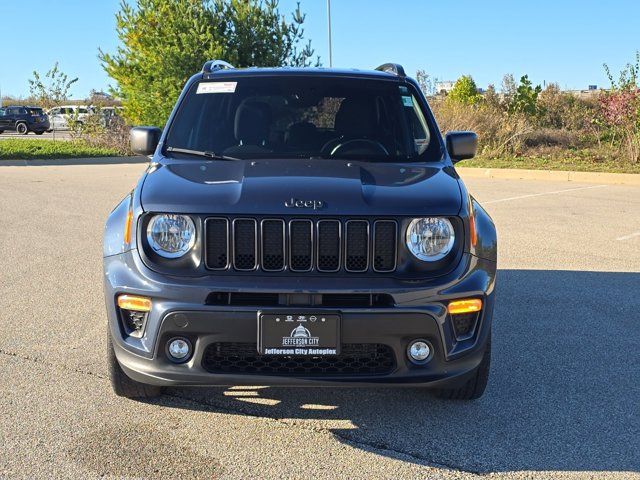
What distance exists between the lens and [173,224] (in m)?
3.61

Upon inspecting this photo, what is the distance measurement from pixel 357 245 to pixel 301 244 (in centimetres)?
25

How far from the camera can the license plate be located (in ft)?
11.3

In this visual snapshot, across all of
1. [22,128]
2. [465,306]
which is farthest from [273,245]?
[22,128]

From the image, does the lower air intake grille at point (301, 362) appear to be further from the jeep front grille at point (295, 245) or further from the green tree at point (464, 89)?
the green tree at point (464, 89)

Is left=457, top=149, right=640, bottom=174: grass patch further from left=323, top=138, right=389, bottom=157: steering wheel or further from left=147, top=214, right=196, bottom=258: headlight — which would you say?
left=147, top=214, right=196, bottom=258: headlight

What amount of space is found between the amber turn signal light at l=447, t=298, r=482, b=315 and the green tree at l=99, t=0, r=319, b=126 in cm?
2097

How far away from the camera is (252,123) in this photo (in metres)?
4.90

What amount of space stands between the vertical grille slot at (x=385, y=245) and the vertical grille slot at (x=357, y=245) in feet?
0.15

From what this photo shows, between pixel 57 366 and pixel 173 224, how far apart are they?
5.36 feet

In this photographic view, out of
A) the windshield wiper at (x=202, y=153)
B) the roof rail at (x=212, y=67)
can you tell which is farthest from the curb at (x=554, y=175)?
the windshield wiper at (x=202, y=153)

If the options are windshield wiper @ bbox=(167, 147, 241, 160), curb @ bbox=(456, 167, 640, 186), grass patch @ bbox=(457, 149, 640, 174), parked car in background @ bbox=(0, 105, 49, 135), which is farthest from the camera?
parked car in background @ bbox=(0, 105, 49, 135)

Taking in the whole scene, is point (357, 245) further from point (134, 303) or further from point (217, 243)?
point (134, 303)

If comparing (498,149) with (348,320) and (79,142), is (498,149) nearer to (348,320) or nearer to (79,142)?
(79,142)

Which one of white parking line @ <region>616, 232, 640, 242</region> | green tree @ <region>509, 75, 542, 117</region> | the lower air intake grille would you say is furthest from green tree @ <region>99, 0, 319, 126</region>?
the lower air intake grille
